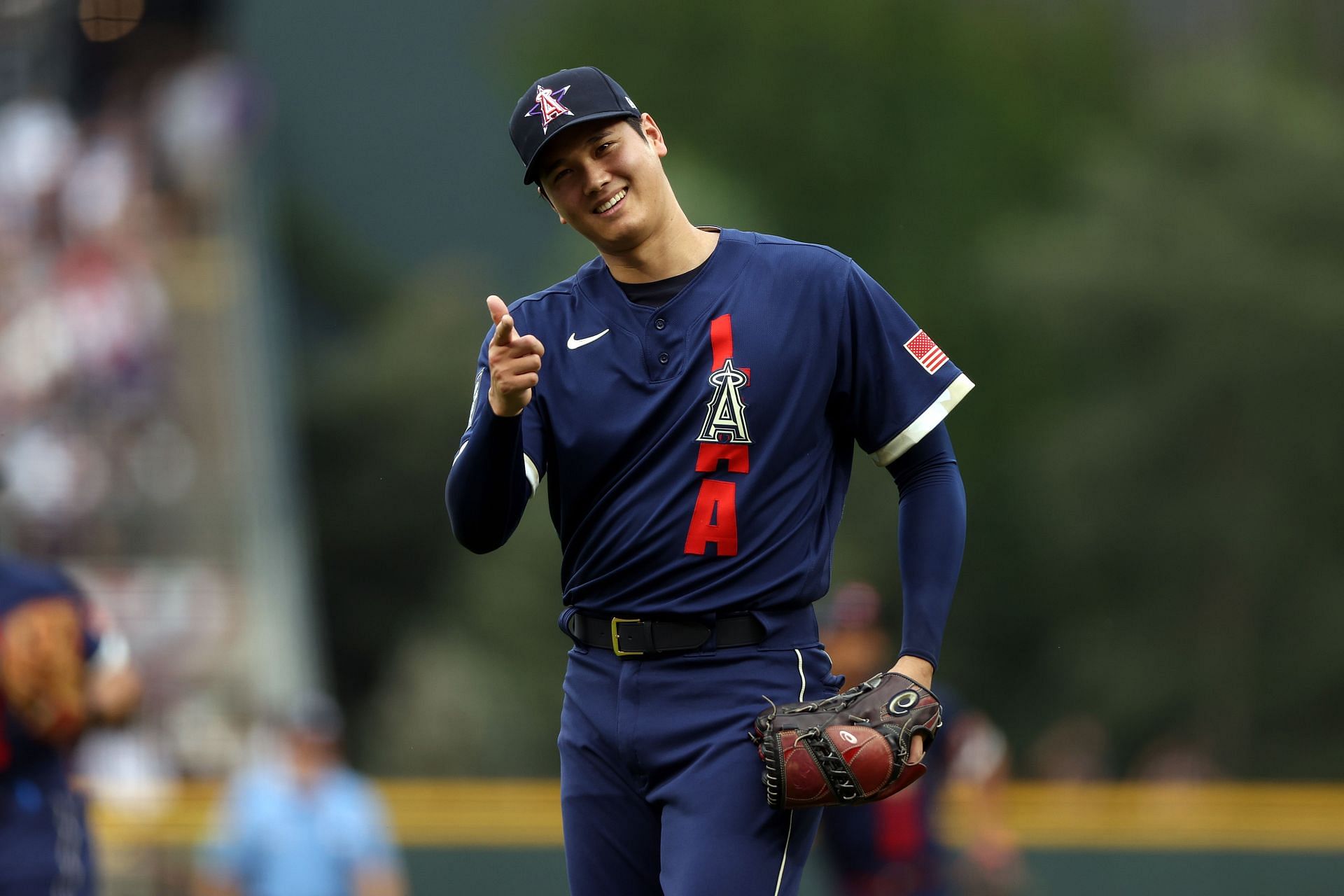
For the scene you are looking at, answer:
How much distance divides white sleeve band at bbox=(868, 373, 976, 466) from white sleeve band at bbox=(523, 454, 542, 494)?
676mm

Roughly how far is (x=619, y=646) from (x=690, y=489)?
34 cm

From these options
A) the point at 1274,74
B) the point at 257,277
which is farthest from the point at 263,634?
the point at 1274,74

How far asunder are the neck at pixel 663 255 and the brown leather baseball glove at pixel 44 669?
2.29m

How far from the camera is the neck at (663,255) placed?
4.08 m

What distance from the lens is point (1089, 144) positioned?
3538cm

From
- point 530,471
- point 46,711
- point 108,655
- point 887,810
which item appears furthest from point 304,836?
point 530,471

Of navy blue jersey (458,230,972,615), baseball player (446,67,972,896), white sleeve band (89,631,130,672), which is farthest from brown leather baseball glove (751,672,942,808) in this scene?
white sleeve band (89,631,130,672)

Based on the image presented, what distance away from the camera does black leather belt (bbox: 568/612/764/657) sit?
3889 mm

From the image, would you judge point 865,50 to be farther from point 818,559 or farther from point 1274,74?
point 818,559

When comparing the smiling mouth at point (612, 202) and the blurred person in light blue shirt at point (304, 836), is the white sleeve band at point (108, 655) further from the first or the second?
the blurred person in light blue shirt at point (304, 836)

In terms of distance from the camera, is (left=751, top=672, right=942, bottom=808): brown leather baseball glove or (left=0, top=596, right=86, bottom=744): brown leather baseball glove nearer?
(left=751, top=672, right=942, bottom=808): brown leather baseball glove

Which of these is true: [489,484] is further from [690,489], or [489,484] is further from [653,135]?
[653,135]

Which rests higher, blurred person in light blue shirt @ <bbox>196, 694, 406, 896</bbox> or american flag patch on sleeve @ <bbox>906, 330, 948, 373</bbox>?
american flag patch on sleeve @ <bbox>906, 330, 948, 373</bbox>

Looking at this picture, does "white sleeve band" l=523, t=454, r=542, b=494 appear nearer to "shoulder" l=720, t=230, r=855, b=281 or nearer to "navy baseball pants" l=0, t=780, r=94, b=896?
"shoulder" l=720, t=230, r=855, b=281
